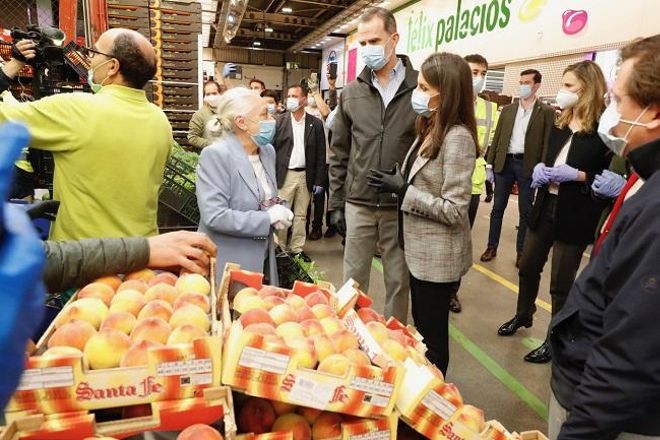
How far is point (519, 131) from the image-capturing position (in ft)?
16.0

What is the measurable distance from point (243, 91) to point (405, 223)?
1209 mm

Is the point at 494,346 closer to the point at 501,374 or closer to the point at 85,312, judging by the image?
the point at 501,374

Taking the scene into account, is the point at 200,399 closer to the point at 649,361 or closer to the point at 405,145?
the point at 649,361

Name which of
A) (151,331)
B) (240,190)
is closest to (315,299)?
(151,331)

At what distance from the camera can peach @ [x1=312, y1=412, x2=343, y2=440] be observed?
40.1 inches

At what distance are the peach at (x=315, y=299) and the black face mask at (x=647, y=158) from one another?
94cm

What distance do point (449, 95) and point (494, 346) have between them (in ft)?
7.11

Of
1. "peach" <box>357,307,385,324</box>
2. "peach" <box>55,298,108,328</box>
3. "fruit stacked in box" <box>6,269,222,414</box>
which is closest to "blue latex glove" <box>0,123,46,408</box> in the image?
"fruit stacked in box" <box>6,269,222,414</box>

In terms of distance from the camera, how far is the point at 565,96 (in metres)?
3.03

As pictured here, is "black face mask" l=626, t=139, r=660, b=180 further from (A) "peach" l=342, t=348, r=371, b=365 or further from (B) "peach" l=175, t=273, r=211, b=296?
(B) "peach" l=175, t=273, r=211, b=296

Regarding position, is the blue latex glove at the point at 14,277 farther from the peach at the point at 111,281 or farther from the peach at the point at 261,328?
the peach at the point at 111,281

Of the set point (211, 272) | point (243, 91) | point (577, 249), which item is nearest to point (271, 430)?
point (211, 272)

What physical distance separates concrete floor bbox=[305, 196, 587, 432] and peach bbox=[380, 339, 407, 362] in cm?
178

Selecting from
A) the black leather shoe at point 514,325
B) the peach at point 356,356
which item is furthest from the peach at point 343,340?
the black leather shoe at point 514,325
